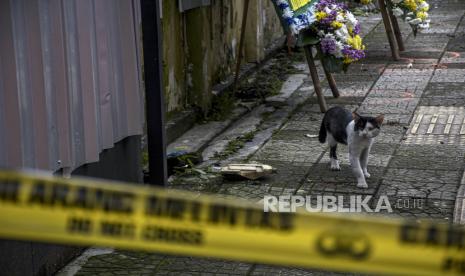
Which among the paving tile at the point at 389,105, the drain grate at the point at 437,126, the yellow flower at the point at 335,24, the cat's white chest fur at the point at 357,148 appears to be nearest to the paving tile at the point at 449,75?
the paving tile at the point at 389,105

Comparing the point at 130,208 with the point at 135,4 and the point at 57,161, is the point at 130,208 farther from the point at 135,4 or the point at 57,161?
the point at 135,4

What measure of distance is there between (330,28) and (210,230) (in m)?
7.76

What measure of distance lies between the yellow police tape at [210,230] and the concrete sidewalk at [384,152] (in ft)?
11.2

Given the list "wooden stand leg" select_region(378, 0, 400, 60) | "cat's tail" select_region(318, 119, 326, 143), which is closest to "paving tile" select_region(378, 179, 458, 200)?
"cat's tail" select_region(318, 119, 326, 143)

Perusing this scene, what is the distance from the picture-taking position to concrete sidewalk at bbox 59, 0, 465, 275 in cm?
661

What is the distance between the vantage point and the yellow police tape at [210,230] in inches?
114

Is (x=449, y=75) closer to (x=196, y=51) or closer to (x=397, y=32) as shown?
(x=397, y=32)

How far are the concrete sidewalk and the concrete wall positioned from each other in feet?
3.23

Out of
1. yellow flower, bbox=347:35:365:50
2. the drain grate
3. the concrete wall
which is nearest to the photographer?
the drain grate

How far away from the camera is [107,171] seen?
7453 mm

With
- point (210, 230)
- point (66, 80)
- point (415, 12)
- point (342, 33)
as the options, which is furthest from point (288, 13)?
point (210, 230)

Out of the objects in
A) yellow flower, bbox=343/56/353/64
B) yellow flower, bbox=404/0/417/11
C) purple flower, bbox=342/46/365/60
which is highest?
yellow flower, bbox=404/0/417/11

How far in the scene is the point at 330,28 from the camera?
10453mm

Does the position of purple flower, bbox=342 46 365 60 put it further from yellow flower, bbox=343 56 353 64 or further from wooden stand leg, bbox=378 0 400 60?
wooden stand leg, bbox=378 0 400 60
